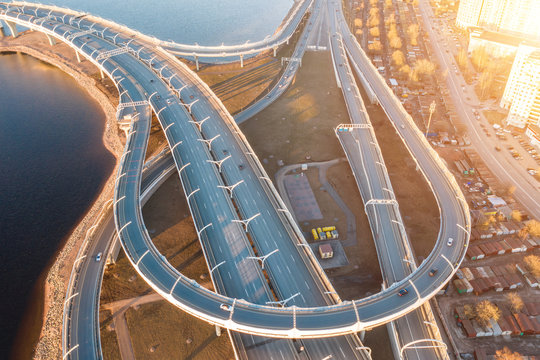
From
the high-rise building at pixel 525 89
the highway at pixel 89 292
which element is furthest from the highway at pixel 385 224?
the highway at pixel 89 292

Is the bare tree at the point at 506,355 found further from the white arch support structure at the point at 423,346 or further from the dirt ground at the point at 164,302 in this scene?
the dirt ground at the point at 164,302

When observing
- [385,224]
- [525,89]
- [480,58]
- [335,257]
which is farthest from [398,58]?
[335,257]

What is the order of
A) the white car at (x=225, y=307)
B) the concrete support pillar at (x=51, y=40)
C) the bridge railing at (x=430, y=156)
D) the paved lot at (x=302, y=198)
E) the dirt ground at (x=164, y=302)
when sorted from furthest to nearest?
the concrete support pillar at (x=51, y=40), the paved lot at (x=302, y=198), the bridge railing at (x=430, y=156), the dirt ground at (x=164, y=302), the white car at (x=225, y=307)

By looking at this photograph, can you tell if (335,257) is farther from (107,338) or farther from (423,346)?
(107,338)

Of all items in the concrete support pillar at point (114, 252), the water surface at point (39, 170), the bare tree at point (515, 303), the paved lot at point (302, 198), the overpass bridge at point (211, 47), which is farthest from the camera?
the overpass bridge at point (211, 47)

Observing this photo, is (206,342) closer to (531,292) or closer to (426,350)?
(426,350)

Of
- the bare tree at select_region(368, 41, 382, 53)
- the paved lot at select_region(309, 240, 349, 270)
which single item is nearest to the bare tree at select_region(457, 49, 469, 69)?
the bare tree at select_region(368, 41, 382, 53)
